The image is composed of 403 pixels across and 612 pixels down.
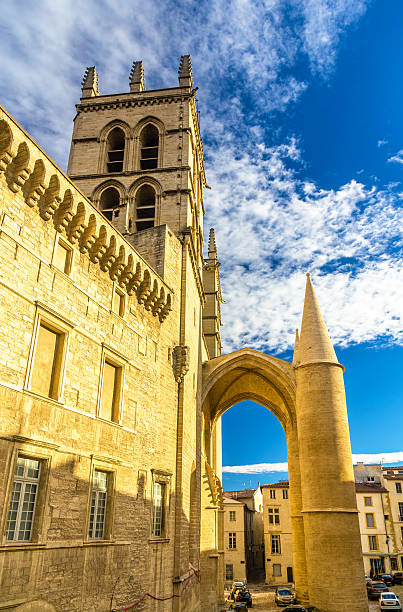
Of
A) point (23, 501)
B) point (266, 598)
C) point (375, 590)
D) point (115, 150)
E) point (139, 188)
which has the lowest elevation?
point (266, 598)

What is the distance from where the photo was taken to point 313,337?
20375mm

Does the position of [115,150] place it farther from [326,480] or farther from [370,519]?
[370,519]

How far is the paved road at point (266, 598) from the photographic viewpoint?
21828 mm

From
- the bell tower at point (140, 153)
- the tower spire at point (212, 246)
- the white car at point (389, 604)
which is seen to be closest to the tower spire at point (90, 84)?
the bell tower at point (140, 153)

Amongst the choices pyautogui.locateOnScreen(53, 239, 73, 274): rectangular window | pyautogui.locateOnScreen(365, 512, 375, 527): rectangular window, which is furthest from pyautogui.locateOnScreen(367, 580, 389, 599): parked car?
pyautogui.locateOnScreen(53, 239, 73, 274): rectangular window

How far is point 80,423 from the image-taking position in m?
9.41

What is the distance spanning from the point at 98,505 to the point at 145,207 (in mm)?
14452

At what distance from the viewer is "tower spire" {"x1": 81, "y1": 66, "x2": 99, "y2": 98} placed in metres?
24.8

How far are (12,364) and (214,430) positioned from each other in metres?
20.8

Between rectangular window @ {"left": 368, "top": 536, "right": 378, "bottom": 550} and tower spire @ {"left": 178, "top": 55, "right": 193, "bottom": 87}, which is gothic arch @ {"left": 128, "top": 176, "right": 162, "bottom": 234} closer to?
tower spire @ {"left": 178, "top": 55, "right": 193, "bottom": 87}

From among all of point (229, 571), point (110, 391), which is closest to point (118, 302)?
point (110, 391)

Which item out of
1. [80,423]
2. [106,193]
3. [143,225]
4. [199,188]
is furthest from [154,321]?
[199,188]

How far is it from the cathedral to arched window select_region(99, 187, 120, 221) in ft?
0.30

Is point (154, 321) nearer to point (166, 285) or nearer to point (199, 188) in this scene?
point (166, 285)
